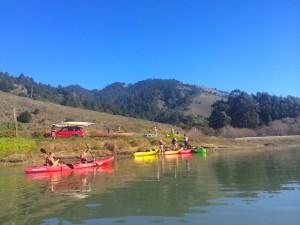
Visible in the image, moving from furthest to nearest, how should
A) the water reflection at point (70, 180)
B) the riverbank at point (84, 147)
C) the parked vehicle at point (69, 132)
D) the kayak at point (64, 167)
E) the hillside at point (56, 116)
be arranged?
the hillside at point (56, 116)
the parked vehicle at point (69, 132)
the riverbank at point (84, 147)
the kayak at point (64, 167)
the water reflection at point (70, 180)

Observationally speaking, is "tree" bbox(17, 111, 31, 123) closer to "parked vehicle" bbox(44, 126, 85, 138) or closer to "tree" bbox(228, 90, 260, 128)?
"parked vehicle" bbox(44, 126, 85, 138)

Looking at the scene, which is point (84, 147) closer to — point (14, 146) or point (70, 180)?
point (14, 146)

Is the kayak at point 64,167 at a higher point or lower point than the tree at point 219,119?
lower

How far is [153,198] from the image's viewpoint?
15891 mm

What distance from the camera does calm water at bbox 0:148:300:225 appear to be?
12.6 m

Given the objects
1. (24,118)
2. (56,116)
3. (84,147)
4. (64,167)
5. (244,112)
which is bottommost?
(64,167)

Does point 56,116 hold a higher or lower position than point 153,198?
higher

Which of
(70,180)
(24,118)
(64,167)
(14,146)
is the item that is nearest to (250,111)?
(24,118)

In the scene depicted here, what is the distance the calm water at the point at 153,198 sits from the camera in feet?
41.4

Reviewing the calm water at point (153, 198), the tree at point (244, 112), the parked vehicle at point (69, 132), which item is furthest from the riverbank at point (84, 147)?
the tree at point (244, 112)

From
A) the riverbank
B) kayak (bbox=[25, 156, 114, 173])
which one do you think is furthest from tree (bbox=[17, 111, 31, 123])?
kayak (bbox=[25, 156, 114, 173])

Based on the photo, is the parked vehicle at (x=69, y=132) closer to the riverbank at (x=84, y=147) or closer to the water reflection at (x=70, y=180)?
the riverbank at (x=84, y=147)

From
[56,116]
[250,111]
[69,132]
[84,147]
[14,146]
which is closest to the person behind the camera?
[14,146]

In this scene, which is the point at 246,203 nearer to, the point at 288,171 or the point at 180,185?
the point at 180,185
